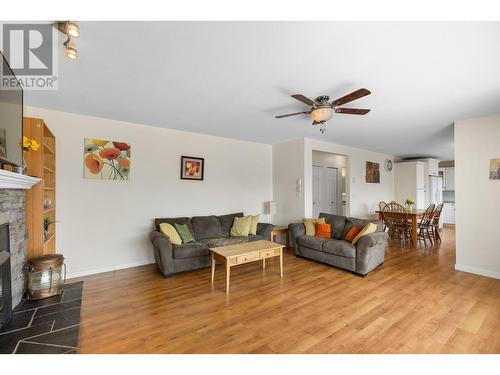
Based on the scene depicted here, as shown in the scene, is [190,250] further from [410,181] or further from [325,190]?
[410,181]

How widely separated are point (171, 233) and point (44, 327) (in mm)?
1801

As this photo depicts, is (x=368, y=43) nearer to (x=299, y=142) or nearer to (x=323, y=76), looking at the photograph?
(x=323, y=76)

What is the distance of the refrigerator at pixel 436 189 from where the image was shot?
7.31 m

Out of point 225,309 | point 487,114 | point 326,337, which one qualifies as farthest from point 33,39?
point 487,114

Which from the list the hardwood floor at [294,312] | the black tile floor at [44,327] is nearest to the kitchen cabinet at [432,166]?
the hardwood floor at [294,312]

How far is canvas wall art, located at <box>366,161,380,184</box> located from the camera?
20.9ft

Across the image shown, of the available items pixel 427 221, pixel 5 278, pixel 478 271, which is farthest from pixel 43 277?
pixel 427 221

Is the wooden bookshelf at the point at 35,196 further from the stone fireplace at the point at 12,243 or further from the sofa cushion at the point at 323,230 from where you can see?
the sofa cushion at the point at 323,230

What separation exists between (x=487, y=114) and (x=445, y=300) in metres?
2.79

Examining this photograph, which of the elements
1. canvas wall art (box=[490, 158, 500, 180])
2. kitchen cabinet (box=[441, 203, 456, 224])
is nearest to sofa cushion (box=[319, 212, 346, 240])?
canvas wall art (box=[490, 158, 500, 180])

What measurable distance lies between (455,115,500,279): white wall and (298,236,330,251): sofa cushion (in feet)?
6.91

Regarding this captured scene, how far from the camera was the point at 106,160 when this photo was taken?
11.6 feet

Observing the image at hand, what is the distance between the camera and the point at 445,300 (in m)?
2.56

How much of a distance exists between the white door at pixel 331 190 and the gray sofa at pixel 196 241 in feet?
10.1
